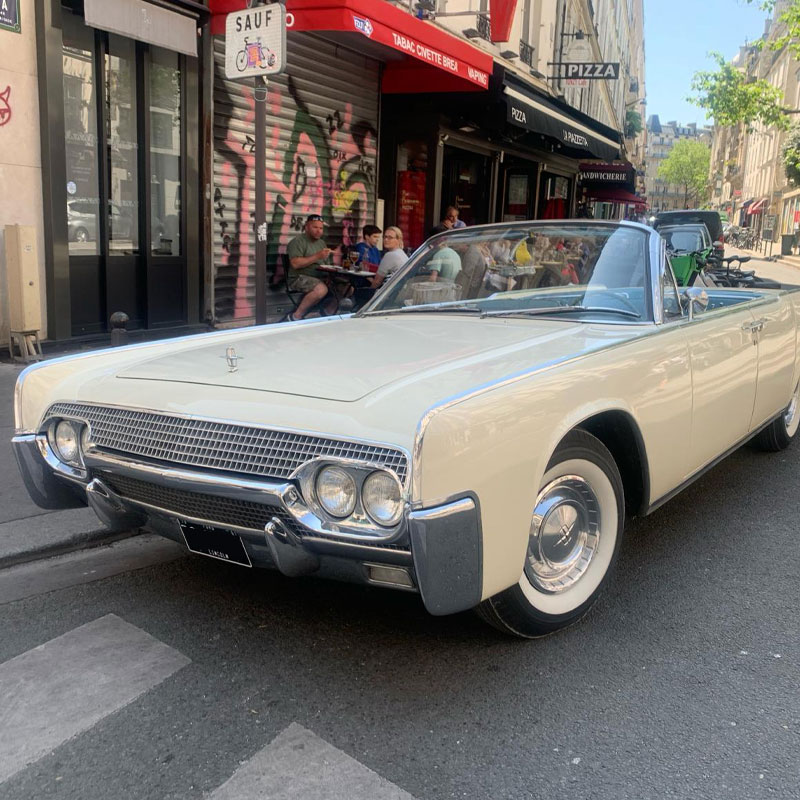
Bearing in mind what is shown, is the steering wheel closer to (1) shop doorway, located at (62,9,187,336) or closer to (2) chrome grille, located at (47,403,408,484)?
(2) chrome grille, located at (47,403,408,484)

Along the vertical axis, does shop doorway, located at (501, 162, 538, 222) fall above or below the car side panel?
above

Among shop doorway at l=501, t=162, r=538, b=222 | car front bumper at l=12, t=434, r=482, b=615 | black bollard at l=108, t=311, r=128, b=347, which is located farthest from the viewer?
shop doorway at l=501, t=162, r=538, b=222

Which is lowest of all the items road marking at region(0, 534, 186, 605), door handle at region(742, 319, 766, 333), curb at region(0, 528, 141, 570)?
road marking at region(0, 534, 186, 605)

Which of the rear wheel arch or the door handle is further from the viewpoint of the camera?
the door handle

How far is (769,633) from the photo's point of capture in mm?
3078

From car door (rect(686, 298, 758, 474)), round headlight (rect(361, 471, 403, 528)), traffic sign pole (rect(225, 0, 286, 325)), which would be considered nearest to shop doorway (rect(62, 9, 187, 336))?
traffic sign pole (rect(225, 0, 286, 325))

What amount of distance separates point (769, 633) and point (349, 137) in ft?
34.2

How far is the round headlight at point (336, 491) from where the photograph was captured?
2.32 metres

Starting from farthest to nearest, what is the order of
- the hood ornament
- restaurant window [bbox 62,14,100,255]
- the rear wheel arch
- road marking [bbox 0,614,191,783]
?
restaurant window [bbox 62,14,100,255] < the rear wheel arch < the hood ornament < road marking [bbox 0,614,191,783]

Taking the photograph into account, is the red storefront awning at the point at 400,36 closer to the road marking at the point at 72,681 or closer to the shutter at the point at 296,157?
the shutter at the point at 296,157

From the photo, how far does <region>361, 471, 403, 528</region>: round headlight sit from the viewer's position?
7.40 ft

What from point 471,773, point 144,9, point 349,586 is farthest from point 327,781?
point 144,9

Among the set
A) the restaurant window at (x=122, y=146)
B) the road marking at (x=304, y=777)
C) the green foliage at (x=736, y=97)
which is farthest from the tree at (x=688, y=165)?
the road marking at (x=304, y=777)

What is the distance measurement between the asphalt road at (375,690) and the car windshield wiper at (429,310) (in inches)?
54.6
